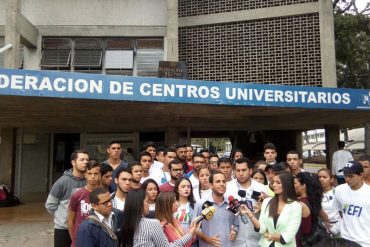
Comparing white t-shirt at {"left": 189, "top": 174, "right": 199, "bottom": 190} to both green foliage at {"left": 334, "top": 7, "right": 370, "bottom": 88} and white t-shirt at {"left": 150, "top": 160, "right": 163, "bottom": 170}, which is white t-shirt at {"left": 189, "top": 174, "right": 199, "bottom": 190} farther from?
green foliage at {"left": 334, "top": 7, "right": 370, "bottom": 88}

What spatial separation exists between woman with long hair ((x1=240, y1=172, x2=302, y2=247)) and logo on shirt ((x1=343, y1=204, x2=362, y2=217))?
929mm

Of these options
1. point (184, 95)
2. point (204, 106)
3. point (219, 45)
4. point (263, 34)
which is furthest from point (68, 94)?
point (263, 34)

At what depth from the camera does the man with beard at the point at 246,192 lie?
4089 millimetres

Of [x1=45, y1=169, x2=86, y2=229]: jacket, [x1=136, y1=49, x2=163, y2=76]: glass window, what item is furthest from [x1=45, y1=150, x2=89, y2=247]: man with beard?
[x1=136, y1=49, x2=163, y2=76]: glass window

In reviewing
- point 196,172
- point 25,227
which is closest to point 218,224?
point 196,172

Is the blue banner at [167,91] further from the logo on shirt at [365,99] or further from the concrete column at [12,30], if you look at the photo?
the concrete column at [12,30]

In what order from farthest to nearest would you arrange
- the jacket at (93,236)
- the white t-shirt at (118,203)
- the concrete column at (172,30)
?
the concrete column at (172,30) < the white t-shirt at (118,203) < the jacket at (93,236)

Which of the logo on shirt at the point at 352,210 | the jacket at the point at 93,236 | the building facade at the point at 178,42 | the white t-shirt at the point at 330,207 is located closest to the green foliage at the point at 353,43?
the building facade at the point at 178,42

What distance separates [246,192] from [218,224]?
2.17 ft

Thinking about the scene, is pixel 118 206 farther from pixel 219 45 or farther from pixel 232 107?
pixel 219 45

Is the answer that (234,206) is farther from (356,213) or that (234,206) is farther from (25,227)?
(25,227)

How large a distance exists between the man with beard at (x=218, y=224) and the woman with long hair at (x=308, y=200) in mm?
723

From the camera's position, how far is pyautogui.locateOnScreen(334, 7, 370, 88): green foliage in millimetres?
16906

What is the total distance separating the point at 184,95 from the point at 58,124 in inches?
221
